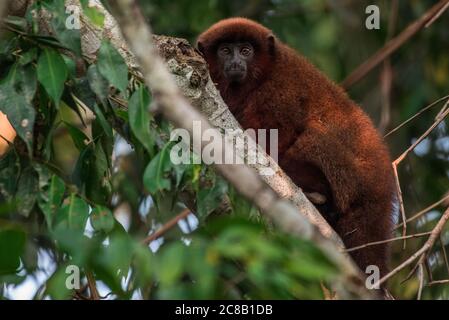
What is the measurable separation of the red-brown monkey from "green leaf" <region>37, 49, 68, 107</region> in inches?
85.8

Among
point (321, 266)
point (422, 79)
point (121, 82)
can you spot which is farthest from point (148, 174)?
point (422, 79)

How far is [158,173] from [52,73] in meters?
0.72

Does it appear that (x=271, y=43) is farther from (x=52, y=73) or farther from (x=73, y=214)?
(x=73, y=214)

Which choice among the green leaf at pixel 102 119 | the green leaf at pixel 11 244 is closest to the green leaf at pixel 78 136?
the green leaf at pixel 102 119

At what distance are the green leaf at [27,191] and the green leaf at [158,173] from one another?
2.38 ft

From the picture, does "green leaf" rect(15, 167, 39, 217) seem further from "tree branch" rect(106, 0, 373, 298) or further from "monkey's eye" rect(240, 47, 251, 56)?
"monkey's eye" rect(240, 47, 251, 56)

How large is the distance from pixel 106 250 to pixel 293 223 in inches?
25.7

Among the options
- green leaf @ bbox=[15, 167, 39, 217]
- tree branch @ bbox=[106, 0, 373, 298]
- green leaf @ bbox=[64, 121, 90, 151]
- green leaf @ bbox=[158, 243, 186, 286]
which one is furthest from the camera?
green leaf @ bbox=[64, 121, 90, 151]

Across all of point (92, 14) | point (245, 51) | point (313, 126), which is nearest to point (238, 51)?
point (245, 51)

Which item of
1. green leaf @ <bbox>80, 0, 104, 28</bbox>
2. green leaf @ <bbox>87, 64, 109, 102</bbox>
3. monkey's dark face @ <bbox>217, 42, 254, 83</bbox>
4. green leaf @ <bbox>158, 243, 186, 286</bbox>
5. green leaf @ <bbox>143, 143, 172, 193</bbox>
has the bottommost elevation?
monkey's dark face @ <bbox>217, 42, 254, 83</bbox>

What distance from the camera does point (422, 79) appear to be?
31.0 ft

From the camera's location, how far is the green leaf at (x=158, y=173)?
3666 millimetres

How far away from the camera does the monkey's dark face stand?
20.1 feet

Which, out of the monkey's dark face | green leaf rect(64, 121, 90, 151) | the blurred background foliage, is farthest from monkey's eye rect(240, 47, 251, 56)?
green leaf rect(64, 121, 90, 151)
